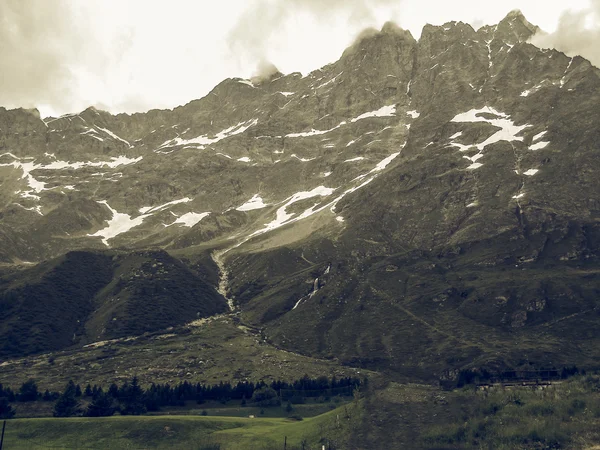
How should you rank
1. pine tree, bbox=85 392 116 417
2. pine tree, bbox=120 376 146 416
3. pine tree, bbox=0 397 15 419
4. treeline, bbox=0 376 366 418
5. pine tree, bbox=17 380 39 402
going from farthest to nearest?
pine tree, bbox=17 380 39 402, pine tree, bbox=120 376 146 416, treeline, bbox=0 376 366 418, pine tree, bbox=0 397 15 419, pine tree, bbox=85 392 116 417

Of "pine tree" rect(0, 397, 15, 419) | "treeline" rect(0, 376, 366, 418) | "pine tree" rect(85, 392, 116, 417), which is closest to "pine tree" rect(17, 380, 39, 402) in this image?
"treeline" rect(0, 376, 366, 418)

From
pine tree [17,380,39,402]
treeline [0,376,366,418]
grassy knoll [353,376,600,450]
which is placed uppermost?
pine tree [17,380,39,402]

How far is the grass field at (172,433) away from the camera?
132m

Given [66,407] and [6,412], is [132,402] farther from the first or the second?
[6,412]

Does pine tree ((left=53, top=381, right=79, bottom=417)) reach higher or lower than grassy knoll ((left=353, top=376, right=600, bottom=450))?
higher

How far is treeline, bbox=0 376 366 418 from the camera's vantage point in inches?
6560

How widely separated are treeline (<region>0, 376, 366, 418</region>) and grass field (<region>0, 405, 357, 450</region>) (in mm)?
16333

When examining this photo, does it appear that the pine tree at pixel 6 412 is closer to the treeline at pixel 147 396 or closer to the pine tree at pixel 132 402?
the treeline at pixel 147 396

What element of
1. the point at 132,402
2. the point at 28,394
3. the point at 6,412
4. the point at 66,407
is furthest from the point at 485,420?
the point at 28,394

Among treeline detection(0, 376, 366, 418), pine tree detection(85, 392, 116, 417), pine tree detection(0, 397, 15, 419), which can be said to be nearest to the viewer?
pine tree detection(85, 392, 116, 417)

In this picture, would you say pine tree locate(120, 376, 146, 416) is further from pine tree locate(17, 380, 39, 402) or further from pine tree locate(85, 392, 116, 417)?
pine tree locate(17, 380, 39, 402)

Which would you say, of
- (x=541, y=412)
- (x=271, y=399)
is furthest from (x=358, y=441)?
(x=271, y=399)

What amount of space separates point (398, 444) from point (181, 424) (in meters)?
49.2

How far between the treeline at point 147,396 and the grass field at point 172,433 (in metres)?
16.3
